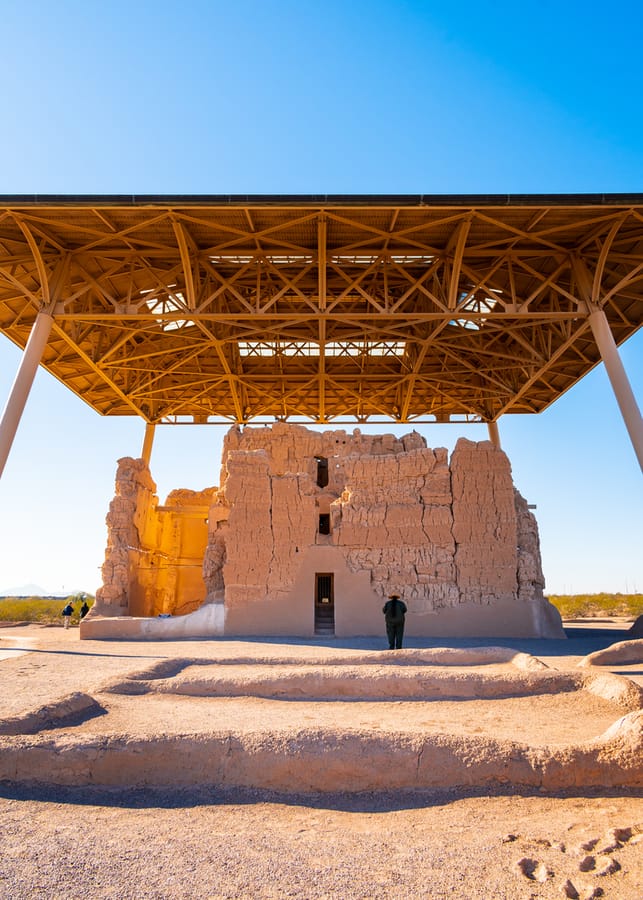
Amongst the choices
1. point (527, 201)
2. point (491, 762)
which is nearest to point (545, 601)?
point (527, 201)

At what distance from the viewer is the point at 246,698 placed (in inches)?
277

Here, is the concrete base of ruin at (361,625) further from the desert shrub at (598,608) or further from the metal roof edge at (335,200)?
the desert shrub at (598,608)

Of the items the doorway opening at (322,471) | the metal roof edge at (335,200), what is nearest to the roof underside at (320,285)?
the metal roof edge at (335,200)

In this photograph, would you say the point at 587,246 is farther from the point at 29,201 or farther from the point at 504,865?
the point at 504,865

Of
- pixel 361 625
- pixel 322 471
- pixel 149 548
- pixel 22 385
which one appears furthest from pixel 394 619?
pixel 149 548

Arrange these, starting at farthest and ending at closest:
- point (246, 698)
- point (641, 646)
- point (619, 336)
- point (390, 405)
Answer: point (390, 405) < point (619, 336) < point (641, 646) < point (246, 698)

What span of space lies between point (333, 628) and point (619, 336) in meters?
14.2

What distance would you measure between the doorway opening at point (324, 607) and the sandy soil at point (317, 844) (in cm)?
1022

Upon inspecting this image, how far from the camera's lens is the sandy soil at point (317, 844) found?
2.96 metres

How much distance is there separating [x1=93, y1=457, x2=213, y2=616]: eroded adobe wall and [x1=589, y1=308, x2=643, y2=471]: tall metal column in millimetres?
14441

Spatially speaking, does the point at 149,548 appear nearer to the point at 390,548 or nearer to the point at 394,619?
the point at 390,548

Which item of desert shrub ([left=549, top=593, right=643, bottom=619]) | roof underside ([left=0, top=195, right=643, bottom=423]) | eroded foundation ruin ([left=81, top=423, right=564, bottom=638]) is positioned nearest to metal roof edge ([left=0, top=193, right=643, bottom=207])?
roof underside ([left=0, top=195, right=643, bottom=423])

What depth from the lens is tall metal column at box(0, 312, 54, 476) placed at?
14.8 meters

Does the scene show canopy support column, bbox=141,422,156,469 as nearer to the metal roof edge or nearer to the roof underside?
the roof underside
